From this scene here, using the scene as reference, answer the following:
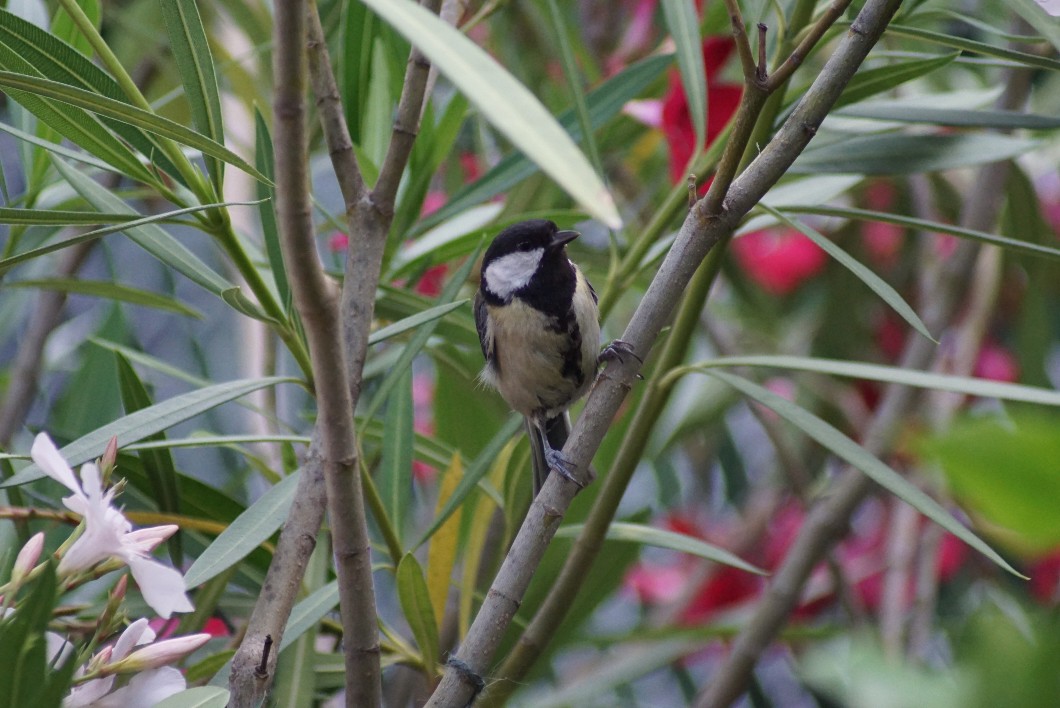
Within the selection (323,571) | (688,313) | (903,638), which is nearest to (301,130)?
(688,313)

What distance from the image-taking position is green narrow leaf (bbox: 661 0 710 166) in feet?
3.42

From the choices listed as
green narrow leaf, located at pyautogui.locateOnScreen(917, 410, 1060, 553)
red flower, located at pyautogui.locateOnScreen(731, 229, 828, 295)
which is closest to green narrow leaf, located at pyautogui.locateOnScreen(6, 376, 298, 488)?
green narrow leaf, located at pyautogui.locateOnScreen(917, 410, 1060, 553)

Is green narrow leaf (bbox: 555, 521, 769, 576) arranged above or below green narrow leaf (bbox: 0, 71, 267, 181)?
below

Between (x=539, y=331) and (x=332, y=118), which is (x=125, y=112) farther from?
(x=539, y=331)

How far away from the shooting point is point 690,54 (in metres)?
1.07

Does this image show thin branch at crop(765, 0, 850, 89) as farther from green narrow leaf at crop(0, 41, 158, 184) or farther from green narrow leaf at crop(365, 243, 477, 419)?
green narrow leaf at crop(0, 41, 158, 184)

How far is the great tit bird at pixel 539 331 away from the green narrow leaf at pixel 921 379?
41 cm

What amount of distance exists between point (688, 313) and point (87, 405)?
0.91m

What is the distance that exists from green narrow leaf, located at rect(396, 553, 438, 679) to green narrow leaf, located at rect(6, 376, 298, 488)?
0.65 ft

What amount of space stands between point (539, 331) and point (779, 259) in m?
0.82

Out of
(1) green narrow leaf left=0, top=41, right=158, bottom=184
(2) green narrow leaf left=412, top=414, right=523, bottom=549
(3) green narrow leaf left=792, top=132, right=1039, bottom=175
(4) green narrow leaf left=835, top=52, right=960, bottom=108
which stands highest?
(4) green narrow leaf left=835, top=52, right=960, bottom=108

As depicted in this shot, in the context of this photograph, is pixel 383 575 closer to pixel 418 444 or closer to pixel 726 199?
pixel 418 444

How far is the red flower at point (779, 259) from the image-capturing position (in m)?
2.13

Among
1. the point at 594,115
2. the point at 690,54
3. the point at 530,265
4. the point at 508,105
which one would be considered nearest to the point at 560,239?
the point at 530,265
